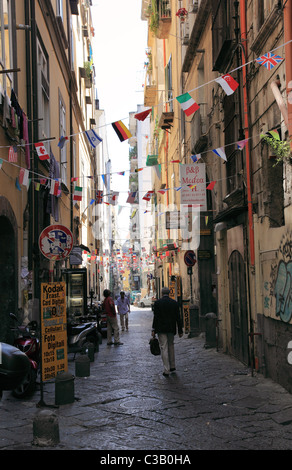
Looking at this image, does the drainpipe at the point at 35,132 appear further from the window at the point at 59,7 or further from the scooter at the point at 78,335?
the window at the point at 59,7

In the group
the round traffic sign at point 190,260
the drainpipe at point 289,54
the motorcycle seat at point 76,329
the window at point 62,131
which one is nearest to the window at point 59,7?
the window at point 62,131

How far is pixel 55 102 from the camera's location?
19109mm

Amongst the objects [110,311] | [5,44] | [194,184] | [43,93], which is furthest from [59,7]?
[110,311]

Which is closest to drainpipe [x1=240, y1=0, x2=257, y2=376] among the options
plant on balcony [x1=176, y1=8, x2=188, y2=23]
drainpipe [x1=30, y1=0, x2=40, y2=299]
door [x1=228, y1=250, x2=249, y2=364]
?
door [x1=228, y1=250, x2=249, y2=364]

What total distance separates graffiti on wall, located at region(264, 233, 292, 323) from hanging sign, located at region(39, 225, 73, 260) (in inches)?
149

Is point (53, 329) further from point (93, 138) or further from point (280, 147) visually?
point (93, 138)

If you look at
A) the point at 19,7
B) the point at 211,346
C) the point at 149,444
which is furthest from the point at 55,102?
the point at 149,444

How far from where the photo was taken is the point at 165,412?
24.9 ft

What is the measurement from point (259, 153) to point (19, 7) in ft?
22.1

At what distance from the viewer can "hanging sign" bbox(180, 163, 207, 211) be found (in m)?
15.5

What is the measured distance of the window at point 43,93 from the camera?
50.0ft

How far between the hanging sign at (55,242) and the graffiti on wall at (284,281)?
3.79 metres

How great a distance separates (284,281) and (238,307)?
3.79 metres

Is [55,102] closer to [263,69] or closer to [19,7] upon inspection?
[19,7]
